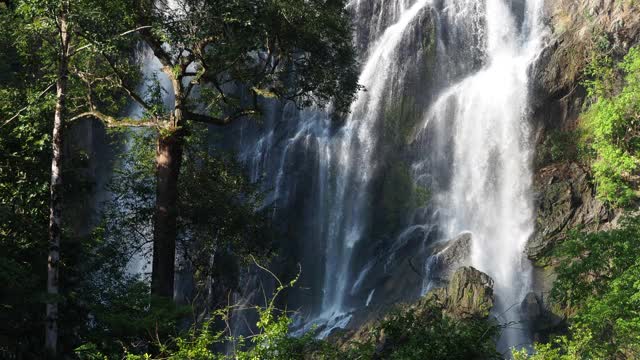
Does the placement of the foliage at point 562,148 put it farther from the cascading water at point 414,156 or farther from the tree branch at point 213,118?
the tree branch at point 213,118

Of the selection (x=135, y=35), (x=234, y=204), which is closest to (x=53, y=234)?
(x=135, y=35)

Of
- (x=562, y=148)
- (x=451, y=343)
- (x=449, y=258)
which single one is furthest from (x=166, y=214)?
(x=562, y=148)

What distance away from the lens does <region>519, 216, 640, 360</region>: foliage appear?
9.98 meters

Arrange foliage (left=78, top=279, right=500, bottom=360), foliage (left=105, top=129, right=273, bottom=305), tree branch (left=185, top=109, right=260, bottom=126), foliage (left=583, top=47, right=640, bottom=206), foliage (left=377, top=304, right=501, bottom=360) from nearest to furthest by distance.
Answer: foliage (left=78, top=279, right=500, bottom=360) < foliage (left=377, top=304, right=501, bottom=360) < tree branch (left=185, top=109, right=260, bottom=126) < foliage (left=105, top=129, right=273, bottom=305) < foliage (left=583, top=47, right=640, bottom=206)

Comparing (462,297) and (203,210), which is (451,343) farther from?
(462,297)

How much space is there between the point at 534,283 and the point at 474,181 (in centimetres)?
513

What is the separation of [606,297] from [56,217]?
30.4ft

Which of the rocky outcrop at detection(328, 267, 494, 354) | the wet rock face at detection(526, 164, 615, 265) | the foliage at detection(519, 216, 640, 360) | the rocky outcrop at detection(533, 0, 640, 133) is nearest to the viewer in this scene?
the foliage at detection(519, 216, 640, 360)

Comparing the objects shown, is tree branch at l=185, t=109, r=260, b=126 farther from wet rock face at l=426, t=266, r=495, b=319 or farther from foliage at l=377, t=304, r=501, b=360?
wet rock face at l=426, t=266, r=495, b=319

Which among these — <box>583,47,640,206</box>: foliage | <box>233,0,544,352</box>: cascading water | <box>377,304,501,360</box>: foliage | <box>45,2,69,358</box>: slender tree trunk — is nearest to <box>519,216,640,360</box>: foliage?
<box>377,304,501,360</box>: foliage

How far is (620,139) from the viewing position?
2102cm

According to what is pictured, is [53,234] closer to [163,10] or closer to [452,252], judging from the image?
[163,10]

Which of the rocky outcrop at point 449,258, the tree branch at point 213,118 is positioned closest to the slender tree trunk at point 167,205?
the tree branch at point 213,118

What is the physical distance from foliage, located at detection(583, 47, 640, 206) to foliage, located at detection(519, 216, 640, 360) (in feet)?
29.1
